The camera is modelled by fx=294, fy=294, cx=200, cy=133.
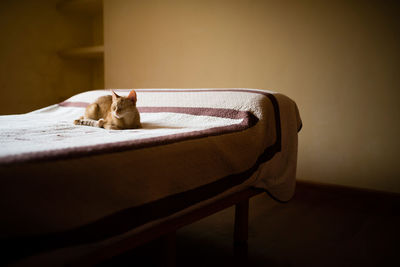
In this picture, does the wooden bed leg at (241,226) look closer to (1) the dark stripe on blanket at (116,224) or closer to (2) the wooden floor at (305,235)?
(2) the wooden floor at (305,235)

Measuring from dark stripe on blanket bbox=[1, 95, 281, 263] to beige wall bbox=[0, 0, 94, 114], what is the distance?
106 inches

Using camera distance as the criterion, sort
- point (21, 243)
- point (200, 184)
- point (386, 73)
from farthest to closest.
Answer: point (386, 73)
point (200, 184)
point (21, 243)

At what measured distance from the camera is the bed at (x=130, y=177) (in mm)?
490

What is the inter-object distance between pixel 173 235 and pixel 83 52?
2.65 meters

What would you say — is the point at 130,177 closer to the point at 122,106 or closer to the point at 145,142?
the point at 145,142

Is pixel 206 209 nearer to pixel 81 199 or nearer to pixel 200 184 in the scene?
pixel 200 184

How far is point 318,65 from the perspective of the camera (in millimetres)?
1932

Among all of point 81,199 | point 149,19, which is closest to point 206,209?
point 81,199

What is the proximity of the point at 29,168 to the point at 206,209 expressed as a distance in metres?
0.56

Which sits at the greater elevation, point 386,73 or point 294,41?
point 294,41

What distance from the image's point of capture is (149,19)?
2.71m

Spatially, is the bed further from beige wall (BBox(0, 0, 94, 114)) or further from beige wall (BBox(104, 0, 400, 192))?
beige wall (BBox(0, 0, 94, 114))

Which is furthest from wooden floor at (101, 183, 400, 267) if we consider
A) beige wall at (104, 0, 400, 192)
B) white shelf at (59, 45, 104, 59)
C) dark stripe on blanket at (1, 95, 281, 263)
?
white shelf at (59, 45, 104, 59)

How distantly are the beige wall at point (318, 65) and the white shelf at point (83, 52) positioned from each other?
0.83 metres
